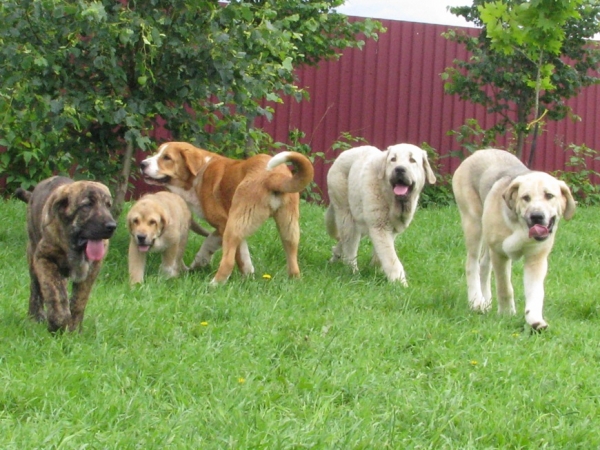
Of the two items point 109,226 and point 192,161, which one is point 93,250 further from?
point 192,161

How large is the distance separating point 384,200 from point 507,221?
1.74 m

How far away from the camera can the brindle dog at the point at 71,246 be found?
5.19 m

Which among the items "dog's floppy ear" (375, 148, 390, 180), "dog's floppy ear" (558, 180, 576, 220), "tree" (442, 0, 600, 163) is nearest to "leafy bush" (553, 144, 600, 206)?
"tree" (442, 0, 600, 163)

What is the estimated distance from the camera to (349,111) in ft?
47.9

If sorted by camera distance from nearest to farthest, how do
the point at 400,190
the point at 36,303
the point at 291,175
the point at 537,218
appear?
1. the point at 36,303
2. the point at 537,218
3. the point at 291,175
4. the point at 400,190

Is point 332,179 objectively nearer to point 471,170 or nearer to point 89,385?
point 471,170

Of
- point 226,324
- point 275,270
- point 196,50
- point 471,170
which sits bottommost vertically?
point 275,270

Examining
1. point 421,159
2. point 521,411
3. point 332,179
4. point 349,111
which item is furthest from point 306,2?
point 521,411

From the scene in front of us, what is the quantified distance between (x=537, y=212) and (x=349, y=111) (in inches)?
344

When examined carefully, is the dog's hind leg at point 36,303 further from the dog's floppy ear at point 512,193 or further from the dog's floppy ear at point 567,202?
the dog's floppy ear at point 567,202

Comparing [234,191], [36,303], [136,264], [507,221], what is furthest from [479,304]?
[36,303]

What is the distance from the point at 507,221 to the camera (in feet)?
21.2

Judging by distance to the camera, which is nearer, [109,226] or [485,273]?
[109,226]

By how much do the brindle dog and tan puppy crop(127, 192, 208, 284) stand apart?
1.70 metres
